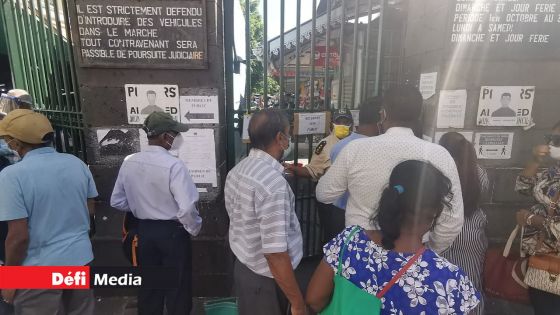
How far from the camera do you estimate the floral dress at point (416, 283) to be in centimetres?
115

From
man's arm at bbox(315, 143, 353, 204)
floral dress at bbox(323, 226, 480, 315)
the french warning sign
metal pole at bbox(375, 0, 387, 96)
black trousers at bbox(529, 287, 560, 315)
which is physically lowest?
black trousers at bbox(529, 287, 560, 315)

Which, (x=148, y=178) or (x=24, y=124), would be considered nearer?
(x=24, y=124)

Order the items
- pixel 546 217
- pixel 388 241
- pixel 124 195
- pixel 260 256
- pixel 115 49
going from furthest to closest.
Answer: pixel 115 49 < pixel 124 195 < pixel 546 217 < pixel 260 256 < pixel 388 241

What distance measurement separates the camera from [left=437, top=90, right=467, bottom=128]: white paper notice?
2939 millimetres

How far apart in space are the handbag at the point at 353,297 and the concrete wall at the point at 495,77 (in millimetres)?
2119

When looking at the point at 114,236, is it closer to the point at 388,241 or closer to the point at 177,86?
the point at 177,86

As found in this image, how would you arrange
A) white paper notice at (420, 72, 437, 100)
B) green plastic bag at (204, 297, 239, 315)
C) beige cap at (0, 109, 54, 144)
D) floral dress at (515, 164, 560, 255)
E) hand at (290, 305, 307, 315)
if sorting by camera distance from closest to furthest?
hand at (290, 305, 307, 315) < beige cap at (0, 109, 54, 144) < floral dress at (515, 164, 560, 255) < green plastic bag at (204, 297, 239, 315) < white paper notice at (420, 72, 437, 100)

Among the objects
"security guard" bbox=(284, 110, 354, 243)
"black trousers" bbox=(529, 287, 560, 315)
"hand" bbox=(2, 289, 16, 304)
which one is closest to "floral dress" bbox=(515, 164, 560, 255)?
"black trousers" bbox=(529, 287, 560, 315)

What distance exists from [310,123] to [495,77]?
163 centimetres

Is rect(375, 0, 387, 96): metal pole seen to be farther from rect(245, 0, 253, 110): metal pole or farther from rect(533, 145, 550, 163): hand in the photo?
rect(533, 145, 550, 163): hand

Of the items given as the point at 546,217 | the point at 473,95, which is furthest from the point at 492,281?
the point at 473,95

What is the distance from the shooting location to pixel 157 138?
7.51ft

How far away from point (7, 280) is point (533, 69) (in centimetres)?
413

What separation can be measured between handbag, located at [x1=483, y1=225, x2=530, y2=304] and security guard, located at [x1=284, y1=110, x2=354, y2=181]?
4.80 ft
